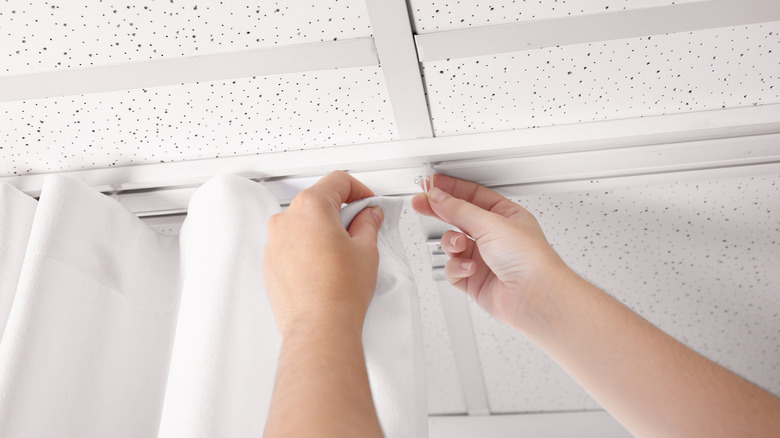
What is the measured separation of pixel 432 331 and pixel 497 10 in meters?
0.52

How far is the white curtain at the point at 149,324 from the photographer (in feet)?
1.55

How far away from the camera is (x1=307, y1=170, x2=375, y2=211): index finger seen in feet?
1.73

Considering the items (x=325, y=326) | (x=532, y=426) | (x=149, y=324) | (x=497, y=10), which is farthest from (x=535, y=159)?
(x=532, y=426)

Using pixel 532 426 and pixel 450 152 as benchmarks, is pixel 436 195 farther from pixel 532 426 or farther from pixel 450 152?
pixel 532 426

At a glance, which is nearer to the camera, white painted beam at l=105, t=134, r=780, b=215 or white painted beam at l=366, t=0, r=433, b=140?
white painted beam at l=366, t=0, r=433, b=140

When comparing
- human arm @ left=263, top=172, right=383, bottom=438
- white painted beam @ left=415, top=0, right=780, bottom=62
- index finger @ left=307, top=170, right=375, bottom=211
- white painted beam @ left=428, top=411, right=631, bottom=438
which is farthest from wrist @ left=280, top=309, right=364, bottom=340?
white painted beam @ left=428, top=411, right=631, bottom=438

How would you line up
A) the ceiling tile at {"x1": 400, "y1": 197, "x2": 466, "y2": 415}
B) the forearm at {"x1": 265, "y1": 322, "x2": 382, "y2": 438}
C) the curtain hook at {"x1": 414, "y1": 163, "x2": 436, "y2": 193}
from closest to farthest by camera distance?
the forearm at {"x1": 265, "y1": 322, "x2": 382, "y2": 438} < the curtain hook at {"x1": 414, "y1": 163, "x2": 436, "y2": 193} < the ceiling tile at {"x1": 400, "y1": 197, "x2": 466, "y2": 415}

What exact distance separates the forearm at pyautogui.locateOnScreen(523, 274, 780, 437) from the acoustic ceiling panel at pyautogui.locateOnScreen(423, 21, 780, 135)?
18 cm

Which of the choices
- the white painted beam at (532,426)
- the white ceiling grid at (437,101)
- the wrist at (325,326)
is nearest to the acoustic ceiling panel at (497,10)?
the white ceiling grid at (437,101)

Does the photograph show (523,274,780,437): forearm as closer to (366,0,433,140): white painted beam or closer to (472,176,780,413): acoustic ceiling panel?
(472,176,780,413): acoustic ceiling panel

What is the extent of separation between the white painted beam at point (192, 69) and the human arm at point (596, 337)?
170 mm

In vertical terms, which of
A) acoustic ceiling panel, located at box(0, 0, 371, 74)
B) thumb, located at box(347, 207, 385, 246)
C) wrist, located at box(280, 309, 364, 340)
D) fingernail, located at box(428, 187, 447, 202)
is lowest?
wrist, located at box(280, 309, 364, 340)

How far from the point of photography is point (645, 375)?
1.69 feet

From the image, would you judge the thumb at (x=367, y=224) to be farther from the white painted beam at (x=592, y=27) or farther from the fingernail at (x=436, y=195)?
the white painted beam at (x=592, y=27)
